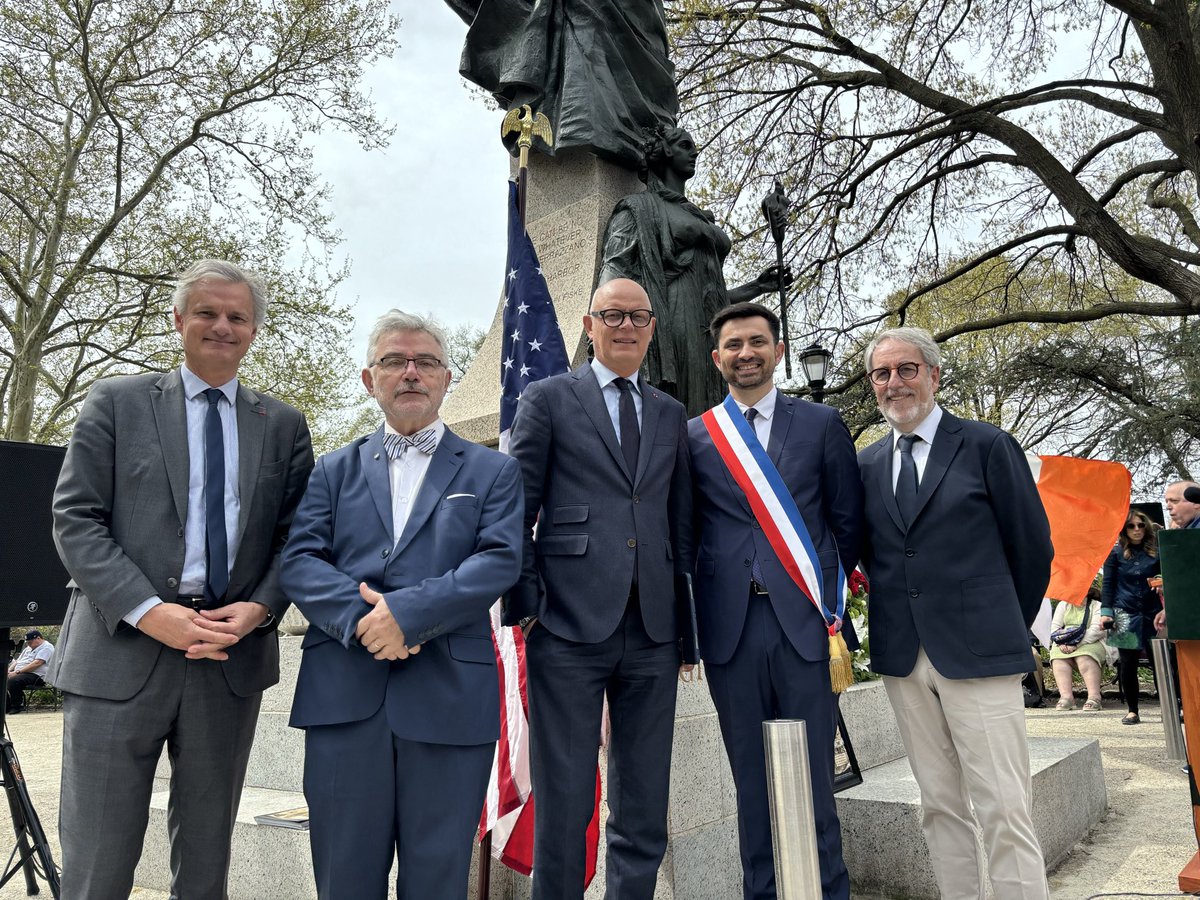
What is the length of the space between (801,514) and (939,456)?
0.52 m

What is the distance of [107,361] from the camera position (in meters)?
19.9

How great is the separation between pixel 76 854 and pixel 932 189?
53.3 feet

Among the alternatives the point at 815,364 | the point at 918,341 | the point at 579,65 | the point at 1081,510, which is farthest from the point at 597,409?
the point at 815,364

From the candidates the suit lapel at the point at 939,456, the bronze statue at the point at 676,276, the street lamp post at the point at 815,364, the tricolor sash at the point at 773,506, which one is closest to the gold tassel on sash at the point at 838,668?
the tricolor sash at the point at 773,506

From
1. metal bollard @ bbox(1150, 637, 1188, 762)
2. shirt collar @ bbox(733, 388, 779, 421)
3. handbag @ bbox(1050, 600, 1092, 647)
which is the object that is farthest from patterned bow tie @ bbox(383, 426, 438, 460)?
handbag @ bbox(1050, 600, 1092, 647)

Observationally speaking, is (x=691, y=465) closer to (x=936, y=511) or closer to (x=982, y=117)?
(x=936, y=511)

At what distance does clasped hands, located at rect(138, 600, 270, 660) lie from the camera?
234cm

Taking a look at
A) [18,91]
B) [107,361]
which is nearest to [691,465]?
[18,91]

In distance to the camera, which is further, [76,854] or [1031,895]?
[1031,895]

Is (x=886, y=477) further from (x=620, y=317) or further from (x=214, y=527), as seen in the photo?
(x=214, y=527)

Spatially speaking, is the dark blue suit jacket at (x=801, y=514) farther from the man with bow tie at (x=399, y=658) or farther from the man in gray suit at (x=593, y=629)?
the man with bow tie at (x=399, y=658)

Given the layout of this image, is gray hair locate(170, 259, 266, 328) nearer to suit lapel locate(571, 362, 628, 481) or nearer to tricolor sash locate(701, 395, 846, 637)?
suit lapel locate(571, 362, 628, 481)

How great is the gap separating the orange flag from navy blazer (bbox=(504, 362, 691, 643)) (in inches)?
158

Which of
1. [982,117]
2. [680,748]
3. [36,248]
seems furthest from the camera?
[36,248]
